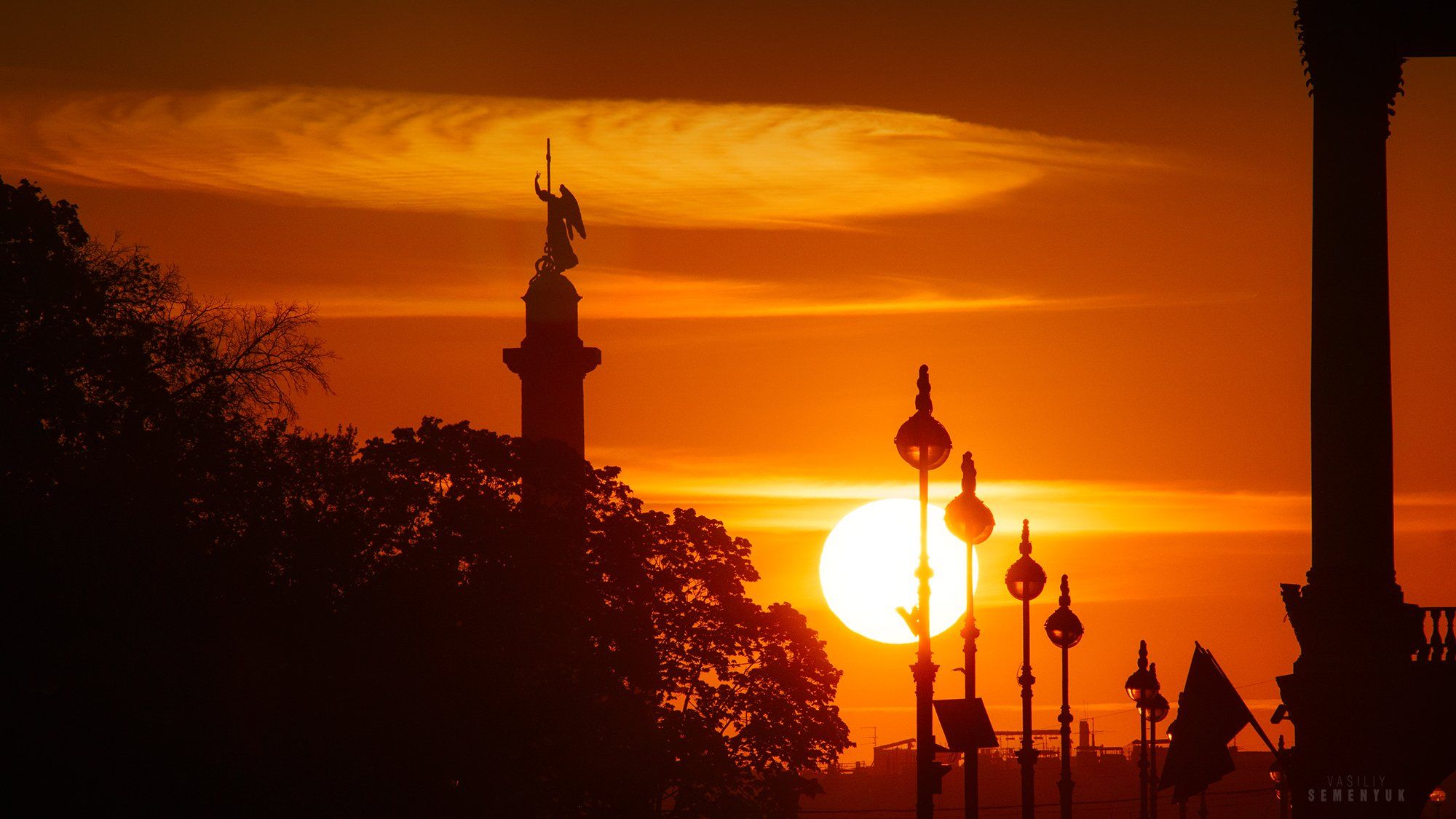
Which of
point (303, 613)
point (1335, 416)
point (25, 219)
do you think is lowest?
point (303, 613)

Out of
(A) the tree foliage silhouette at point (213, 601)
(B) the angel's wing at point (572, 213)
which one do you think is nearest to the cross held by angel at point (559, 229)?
(B) the angel's wing at point (572, 213)

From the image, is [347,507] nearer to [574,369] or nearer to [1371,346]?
[1371,346]

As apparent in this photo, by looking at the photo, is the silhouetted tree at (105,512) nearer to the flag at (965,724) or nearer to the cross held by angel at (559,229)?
the flag at (965,724)

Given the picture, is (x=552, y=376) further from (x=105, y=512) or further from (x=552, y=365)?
(x=105, y=512)

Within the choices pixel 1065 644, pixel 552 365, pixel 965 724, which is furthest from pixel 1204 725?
pixel 552 365

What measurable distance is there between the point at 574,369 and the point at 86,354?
4104 cm

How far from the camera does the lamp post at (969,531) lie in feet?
103

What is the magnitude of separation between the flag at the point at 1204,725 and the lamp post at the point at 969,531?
4.62 meters

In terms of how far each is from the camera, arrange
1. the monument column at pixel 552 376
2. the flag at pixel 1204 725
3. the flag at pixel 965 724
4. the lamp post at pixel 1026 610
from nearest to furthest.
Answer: the flag at pixel 1204 725 → the flag at pixel 965 724 → the lamp post at pixel 1026 610 → the monument column at pixel 552 376

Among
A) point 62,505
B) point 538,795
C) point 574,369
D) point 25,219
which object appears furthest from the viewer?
point 574,369

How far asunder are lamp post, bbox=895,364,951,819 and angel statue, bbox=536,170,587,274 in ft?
169

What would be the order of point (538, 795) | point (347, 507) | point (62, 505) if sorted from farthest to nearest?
point (538, 795)
point (347, 507)
point (62, 505)

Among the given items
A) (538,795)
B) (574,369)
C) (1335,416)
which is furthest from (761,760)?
(1335,416)

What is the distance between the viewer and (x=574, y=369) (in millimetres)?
74250
